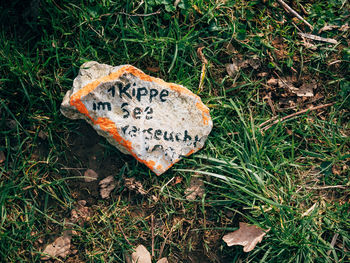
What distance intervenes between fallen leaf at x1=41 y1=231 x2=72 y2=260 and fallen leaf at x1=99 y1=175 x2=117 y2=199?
→ 0.45 meters

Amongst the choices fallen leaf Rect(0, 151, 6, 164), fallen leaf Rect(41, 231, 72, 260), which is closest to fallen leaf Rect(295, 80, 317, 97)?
fallen leaf Rect(41, 231, 72, 260)

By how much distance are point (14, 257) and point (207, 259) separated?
5.46 ft

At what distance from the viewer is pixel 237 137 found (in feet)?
9.05

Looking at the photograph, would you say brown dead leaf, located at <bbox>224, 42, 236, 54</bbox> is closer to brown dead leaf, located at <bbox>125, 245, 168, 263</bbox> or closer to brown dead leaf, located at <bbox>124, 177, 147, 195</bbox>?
brown dead leaf, located at <bbox>124, 177, 147, 195</bbox>

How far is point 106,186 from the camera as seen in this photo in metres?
2.66

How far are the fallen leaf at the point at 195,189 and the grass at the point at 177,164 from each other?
0.05 metres

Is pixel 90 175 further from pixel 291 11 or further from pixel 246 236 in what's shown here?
pixel 291 11

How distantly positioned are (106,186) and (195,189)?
80cm

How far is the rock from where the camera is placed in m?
2.41

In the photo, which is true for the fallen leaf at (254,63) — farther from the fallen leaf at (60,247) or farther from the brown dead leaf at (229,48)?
the fallen leaf at (60,247)

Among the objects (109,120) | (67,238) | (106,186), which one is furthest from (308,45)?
(67,238)

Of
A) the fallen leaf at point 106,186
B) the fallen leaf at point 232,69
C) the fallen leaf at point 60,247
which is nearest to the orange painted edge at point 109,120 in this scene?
the fallen leaf at point 106,186

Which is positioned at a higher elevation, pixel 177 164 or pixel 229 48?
pixel 229 48

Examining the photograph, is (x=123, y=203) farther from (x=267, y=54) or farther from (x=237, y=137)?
(x=267, y=54)
